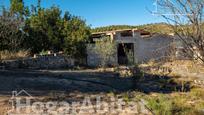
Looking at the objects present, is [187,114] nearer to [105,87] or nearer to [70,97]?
[70,97]

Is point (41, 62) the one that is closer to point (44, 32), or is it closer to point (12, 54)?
point (12, 54)

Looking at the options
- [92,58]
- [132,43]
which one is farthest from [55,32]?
[132,43]

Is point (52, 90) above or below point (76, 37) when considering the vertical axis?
below

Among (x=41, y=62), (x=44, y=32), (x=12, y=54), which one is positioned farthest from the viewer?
(x=44, y=32)

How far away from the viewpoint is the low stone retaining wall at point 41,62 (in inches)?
944

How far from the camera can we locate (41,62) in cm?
2669

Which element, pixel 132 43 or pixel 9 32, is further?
pixel 132 43

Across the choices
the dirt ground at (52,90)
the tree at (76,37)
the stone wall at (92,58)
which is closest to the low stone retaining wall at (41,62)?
the tree at (76,37)

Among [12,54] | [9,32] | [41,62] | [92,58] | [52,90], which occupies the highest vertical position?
[9,32]

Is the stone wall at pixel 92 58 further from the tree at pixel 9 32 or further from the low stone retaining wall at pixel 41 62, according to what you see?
the tree at pixel 9 32

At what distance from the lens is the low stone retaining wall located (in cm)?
2397

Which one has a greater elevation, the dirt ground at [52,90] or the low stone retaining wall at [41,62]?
the low stone retaining wall at [41,62]

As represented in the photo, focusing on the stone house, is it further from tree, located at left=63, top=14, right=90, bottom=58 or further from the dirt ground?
the dirt ground

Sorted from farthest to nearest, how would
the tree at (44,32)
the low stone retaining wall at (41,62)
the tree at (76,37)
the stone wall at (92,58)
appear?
the tree at (44,32), the stone wall at (92,58), the tree at (76,37), the low stone retaining wall at (41,62)
